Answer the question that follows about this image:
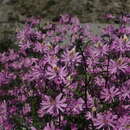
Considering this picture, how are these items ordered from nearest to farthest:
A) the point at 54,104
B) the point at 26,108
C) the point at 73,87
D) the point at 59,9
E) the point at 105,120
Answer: the point at 54,104, the point at 105,120, the point at 73,87, the point at 26,108, the point at 59,9

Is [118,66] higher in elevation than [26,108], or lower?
higher

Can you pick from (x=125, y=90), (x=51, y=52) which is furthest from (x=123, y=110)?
(x=51, y=52)

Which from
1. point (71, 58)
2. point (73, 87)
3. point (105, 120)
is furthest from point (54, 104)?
point (73, 87)

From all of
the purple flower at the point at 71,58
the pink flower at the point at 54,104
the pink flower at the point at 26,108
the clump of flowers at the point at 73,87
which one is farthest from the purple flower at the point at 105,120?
the pink flower at the point at 26,108

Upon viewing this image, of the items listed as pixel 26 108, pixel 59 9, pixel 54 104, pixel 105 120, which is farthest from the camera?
pixel 59 9

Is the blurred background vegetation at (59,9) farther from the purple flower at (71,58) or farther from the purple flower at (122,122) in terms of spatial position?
the purple flower at (122,122)

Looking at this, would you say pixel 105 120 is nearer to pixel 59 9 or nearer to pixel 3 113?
pixel 3 113

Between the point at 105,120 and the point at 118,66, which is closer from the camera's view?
the point at 105,120
